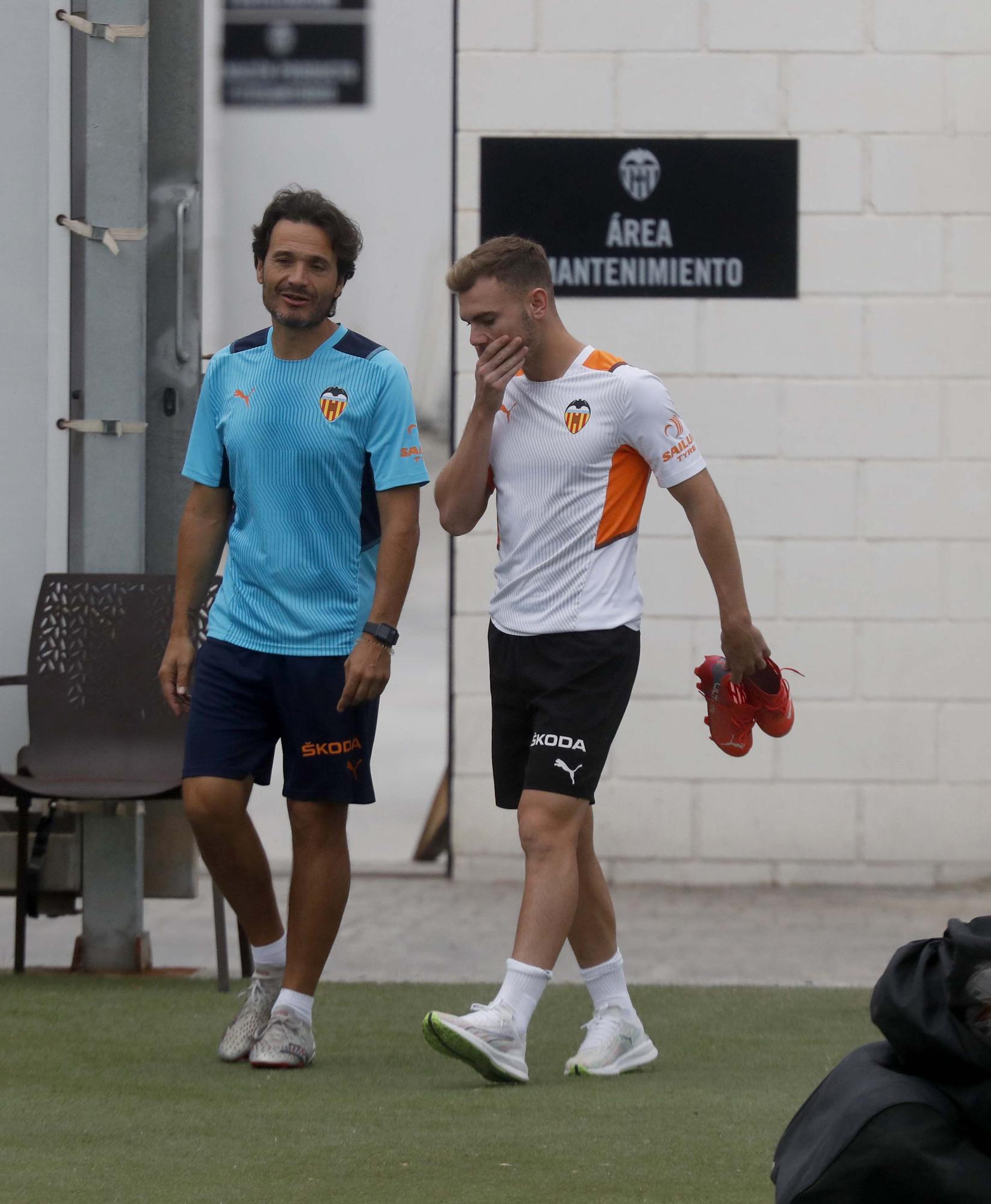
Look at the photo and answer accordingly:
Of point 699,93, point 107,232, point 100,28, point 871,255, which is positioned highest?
point 699,93

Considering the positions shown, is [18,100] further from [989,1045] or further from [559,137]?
[989,1045]

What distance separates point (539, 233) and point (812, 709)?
196 centimetres

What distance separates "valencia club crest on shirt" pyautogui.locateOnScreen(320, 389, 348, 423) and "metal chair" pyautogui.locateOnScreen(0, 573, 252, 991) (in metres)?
1.31

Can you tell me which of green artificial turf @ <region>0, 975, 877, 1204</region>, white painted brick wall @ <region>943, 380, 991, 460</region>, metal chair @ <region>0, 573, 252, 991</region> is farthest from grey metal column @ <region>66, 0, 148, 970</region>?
white painted brick wall @ <region>943, 380, 991, 460</region>

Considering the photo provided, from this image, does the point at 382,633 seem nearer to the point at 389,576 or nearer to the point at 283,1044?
the point at 389,576

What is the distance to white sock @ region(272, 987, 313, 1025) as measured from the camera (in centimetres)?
443

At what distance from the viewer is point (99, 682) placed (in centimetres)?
564

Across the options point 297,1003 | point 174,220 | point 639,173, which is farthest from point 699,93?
point 297,1003

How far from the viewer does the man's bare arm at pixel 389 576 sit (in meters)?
4.28

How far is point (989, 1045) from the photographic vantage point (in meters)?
2.46

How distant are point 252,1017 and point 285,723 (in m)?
0.69

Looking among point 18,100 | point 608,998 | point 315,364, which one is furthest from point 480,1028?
point 18,100

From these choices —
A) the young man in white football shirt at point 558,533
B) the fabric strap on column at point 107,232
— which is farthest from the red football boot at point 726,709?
the fabric strap on column at point 107,232

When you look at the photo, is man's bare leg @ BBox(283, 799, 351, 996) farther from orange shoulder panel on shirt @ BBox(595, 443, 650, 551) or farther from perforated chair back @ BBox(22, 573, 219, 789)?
perforated chair back @ BBox(22, 573, 219, 789)
